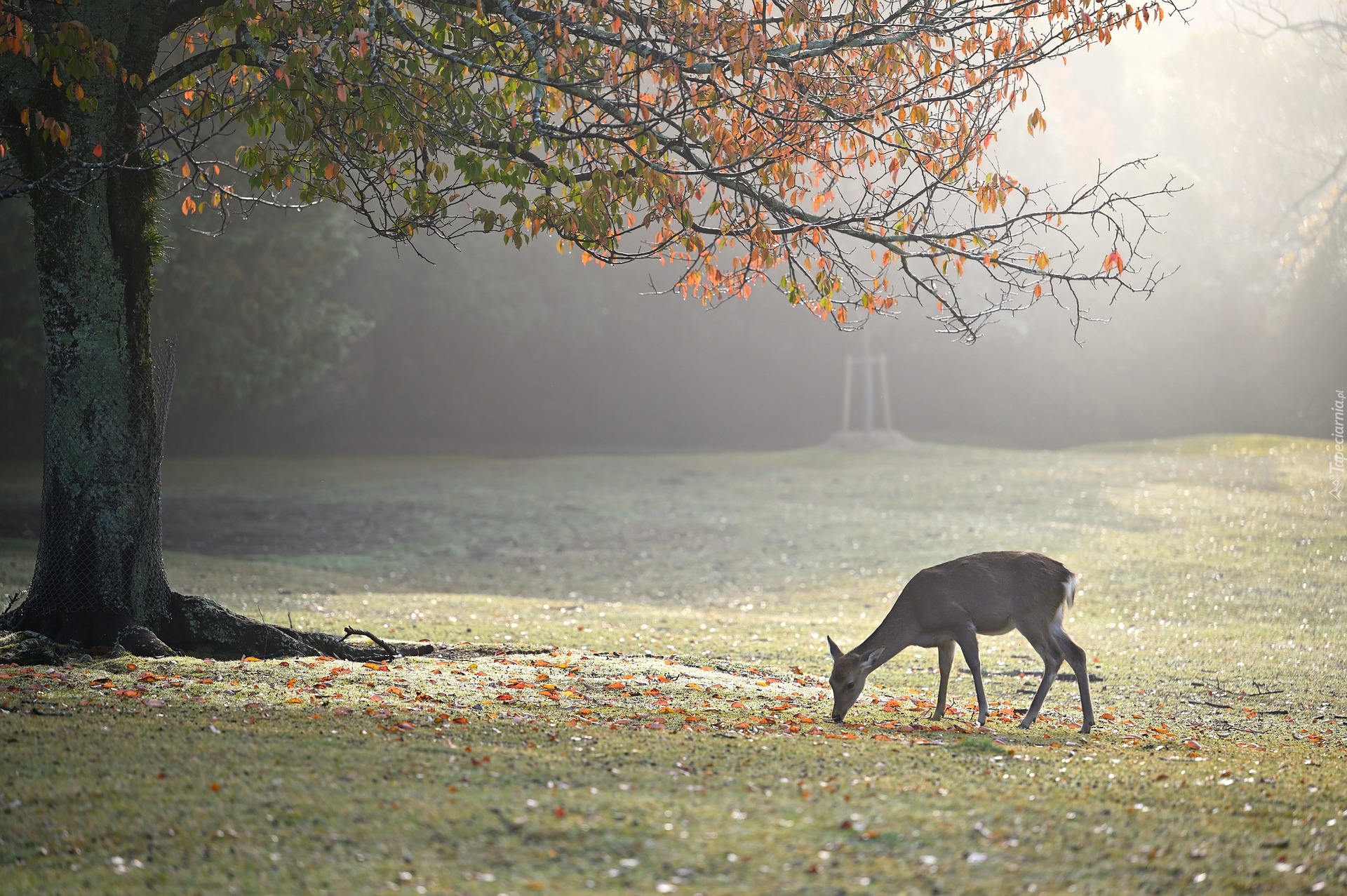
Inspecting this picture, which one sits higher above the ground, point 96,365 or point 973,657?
point 96,365

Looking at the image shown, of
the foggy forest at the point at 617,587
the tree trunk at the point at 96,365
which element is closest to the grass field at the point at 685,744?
the foggy forest at the point at 617,587

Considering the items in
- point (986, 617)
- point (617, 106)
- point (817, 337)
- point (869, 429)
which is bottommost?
point (986, 617)

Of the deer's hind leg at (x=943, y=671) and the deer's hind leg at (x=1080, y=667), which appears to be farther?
the deer's hind leg at (x=943, y=671)

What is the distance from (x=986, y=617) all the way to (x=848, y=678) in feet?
3.38

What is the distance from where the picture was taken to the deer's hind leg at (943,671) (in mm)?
7871

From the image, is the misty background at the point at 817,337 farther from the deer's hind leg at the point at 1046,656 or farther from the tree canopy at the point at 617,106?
Result: the deer's hind leg at the point at 1046,656

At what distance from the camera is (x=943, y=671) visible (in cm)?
800

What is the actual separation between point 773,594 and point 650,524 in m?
5.24

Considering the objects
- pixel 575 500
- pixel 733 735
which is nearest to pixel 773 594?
pixel 575 500

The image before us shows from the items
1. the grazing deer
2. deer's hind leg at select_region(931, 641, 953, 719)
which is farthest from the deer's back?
deer's hind leg at select_region(931, 641, 953, 719)

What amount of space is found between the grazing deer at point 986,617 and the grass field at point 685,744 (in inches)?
16.6

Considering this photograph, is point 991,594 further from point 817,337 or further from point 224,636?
point 817,337

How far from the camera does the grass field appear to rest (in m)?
4.53

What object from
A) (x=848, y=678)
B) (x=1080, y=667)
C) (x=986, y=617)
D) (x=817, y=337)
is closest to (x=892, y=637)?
(x=848, y=678)
